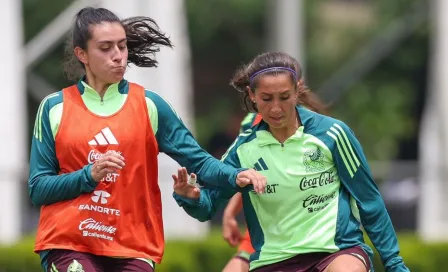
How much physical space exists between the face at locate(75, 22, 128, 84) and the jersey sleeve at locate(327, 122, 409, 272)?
1.14 meters

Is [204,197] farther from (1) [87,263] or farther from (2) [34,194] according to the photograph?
(2) [34,194]

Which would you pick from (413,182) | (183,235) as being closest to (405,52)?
(413,182)

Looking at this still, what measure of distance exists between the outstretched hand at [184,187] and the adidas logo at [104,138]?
14.9 inches

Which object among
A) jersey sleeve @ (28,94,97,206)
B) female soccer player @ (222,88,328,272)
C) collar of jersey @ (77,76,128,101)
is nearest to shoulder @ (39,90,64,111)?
jersey sleeve @ (28,94,97,206)

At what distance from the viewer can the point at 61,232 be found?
21.9 feet

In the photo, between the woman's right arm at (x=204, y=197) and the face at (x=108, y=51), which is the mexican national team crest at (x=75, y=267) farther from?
the face at (x=108, y=51)

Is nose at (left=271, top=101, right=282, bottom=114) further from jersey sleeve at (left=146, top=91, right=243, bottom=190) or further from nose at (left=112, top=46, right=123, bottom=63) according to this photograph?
nose at (left=112, top=46, right=123, bottom=63)

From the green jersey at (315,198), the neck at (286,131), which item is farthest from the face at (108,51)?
the neck at (286,131)

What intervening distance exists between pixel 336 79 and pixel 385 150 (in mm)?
2924

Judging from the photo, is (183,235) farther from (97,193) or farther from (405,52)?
(405,52)

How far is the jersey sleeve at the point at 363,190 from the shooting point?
692 centimetres

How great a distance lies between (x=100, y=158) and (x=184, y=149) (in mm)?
559

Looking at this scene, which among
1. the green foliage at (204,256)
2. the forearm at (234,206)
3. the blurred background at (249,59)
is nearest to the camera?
the forearm at (234,206)

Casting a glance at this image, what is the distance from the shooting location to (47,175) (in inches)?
266
